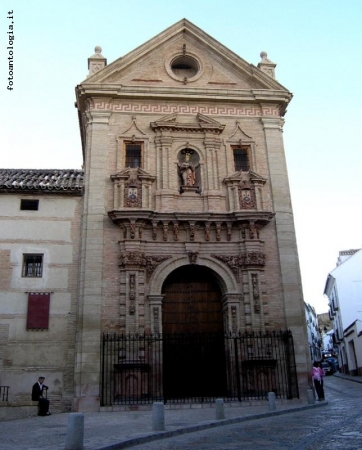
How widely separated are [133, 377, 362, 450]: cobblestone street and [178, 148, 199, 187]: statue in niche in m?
9.76

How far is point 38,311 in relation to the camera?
57.0 ft

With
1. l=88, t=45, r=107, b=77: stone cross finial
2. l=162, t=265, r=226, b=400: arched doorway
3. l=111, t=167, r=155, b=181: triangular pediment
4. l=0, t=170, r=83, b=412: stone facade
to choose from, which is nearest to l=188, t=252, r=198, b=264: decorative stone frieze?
l=162, t=265, r=226, b=400: arched doorway

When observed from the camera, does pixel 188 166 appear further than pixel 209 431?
Yes

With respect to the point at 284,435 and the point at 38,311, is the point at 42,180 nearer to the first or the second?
the point at 38,311

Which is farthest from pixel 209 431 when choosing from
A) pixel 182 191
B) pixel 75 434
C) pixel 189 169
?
pixel 189 169

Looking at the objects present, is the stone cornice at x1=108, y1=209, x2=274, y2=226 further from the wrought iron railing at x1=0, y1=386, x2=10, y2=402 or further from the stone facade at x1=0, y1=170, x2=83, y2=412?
the wrought iron railing at x1=0, y1=386, x2=10, y2=402

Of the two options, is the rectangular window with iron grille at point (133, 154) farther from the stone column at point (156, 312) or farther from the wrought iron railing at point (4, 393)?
the wrought iron railing at point (4, 393)

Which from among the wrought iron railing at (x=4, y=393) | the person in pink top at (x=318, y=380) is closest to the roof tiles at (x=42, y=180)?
the wrought iron railing at (x=4, y=393)

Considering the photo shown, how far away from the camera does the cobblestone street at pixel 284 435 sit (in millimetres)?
8307

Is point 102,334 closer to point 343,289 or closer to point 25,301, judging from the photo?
point 25,301

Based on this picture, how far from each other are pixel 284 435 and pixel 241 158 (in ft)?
42.5

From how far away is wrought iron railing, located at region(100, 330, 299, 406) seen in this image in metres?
16.5

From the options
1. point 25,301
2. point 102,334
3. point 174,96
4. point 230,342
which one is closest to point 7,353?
point 25,301

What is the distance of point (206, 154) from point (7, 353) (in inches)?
408
